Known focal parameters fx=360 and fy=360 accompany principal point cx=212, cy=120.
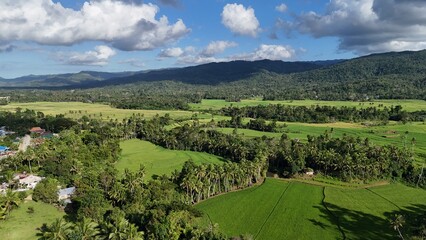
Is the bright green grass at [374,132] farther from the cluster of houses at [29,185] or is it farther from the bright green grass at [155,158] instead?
the cluster of houses at [29,185]

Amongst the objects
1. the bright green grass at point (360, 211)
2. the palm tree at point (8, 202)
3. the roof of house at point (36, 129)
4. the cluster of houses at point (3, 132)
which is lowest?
the cluster of houses at point (3, 132)

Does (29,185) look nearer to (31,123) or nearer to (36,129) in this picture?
(36,129)

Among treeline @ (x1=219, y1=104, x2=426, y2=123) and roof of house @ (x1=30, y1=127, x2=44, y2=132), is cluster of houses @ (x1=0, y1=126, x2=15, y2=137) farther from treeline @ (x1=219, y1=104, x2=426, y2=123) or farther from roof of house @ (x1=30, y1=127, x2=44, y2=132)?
treeline @ (x1=219, y1=104, x2=426, y2=123)

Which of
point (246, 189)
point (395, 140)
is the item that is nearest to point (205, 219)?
point (246, 189)

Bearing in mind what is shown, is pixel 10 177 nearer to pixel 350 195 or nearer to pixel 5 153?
pixel 5 153

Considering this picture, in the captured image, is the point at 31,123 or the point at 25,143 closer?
the point at 25,143

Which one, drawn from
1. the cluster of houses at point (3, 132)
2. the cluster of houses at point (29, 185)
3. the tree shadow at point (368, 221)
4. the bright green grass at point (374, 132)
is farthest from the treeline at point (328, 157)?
the cluster of houses at point (3, 132)

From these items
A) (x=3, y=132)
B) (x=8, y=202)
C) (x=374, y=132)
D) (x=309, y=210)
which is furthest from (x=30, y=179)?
(x=374, y=132)
